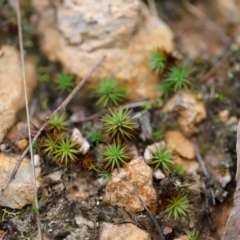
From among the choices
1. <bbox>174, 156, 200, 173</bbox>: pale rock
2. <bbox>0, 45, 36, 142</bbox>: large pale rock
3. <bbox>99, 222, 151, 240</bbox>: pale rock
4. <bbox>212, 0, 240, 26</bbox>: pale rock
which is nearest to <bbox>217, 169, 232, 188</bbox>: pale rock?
<bbox>174, 156, 200, 173</bbox>: pale rock

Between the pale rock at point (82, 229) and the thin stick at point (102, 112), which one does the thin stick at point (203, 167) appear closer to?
the thin stick at point (102, 112)

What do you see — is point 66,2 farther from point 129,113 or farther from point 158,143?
point 158,143

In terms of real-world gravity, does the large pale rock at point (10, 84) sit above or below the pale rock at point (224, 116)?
above

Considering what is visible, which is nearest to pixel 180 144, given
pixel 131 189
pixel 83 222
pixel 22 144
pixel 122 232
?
pixel 131 189

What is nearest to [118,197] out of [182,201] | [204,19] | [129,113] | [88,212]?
[88,212]

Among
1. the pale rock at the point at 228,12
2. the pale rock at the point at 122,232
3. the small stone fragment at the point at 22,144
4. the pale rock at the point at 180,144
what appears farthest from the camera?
the pale rock at the point at 228,12

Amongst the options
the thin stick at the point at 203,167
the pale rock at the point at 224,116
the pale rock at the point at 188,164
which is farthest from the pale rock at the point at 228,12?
the pale rock at the point at 188,164
